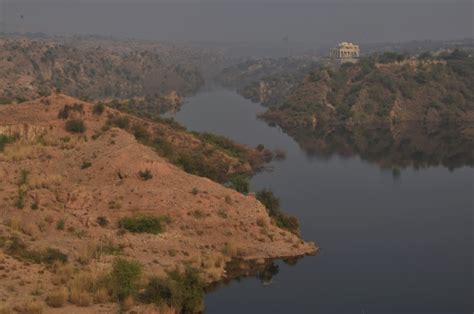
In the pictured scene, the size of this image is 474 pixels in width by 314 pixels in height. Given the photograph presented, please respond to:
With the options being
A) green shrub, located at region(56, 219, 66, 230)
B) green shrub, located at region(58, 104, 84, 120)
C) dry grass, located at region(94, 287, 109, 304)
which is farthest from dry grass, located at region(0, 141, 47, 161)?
dry grass, located at region(94, 287, 109, 304)

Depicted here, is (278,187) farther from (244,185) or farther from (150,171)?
(150,171)

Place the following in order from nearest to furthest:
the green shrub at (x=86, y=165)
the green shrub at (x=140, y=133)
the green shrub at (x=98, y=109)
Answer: the green shrub at (x=86, y=165)
the green shrub at (x=140, y=133)
the green shrub at (x=98, y=109)

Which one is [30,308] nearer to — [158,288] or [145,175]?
[158,288]

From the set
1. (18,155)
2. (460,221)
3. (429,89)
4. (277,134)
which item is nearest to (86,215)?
(18,155)

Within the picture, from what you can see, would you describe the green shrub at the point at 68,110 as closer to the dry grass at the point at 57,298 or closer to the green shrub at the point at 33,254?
the green shrub at the point at 33,254

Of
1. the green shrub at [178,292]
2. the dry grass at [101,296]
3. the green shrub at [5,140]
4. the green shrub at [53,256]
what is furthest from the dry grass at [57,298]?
the green shrub at [5,140]

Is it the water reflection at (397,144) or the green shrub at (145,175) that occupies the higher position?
the green shrub at (145,175)

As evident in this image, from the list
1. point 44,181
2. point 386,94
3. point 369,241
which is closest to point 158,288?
point 44,181
